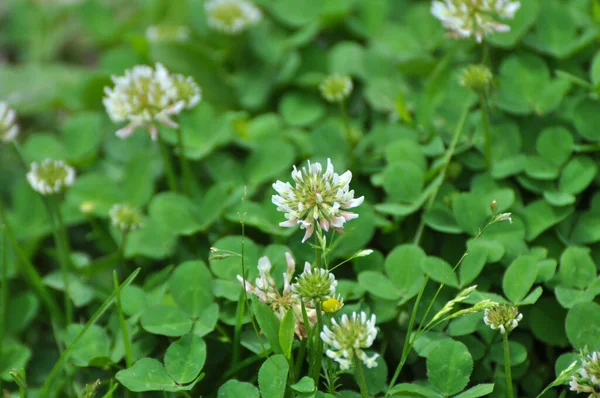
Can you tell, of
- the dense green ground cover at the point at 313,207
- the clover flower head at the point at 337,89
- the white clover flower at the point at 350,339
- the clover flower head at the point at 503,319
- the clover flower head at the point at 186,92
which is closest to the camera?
the white clover flower at the point at 350,339

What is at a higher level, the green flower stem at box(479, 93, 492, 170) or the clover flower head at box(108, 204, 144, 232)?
the green flower stem at box(479, 93, 492, 170)

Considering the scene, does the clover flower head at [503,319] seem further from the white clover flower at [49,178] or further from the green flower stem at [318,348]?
the white clover flower at [49,178]

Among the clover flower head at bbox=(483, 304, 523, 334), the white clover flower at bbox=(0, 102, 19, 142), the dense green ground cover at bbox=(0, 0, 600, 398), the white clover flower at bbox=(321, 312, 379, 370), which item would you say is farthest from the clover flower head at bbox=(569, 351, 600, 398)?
the white clover flower at bbox=(0, 102, 19, 142)

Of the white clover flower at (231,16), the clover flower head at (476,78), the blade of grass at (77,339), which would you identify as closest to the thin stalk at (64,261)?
the blade of grass at (77,339)

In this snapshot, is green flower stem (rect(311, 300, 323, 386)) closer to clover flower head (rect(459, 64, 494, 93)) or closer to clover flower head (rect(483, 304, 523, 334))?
clover flower head (rect(483, 304, 523, 334))

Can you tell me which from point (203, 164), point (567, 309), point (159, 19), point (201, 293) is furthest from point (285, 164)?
point (159, 19)

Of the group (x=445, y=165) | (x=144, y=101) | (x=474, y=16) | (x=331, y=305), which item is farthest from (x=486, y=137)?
(x=144, y=101)
